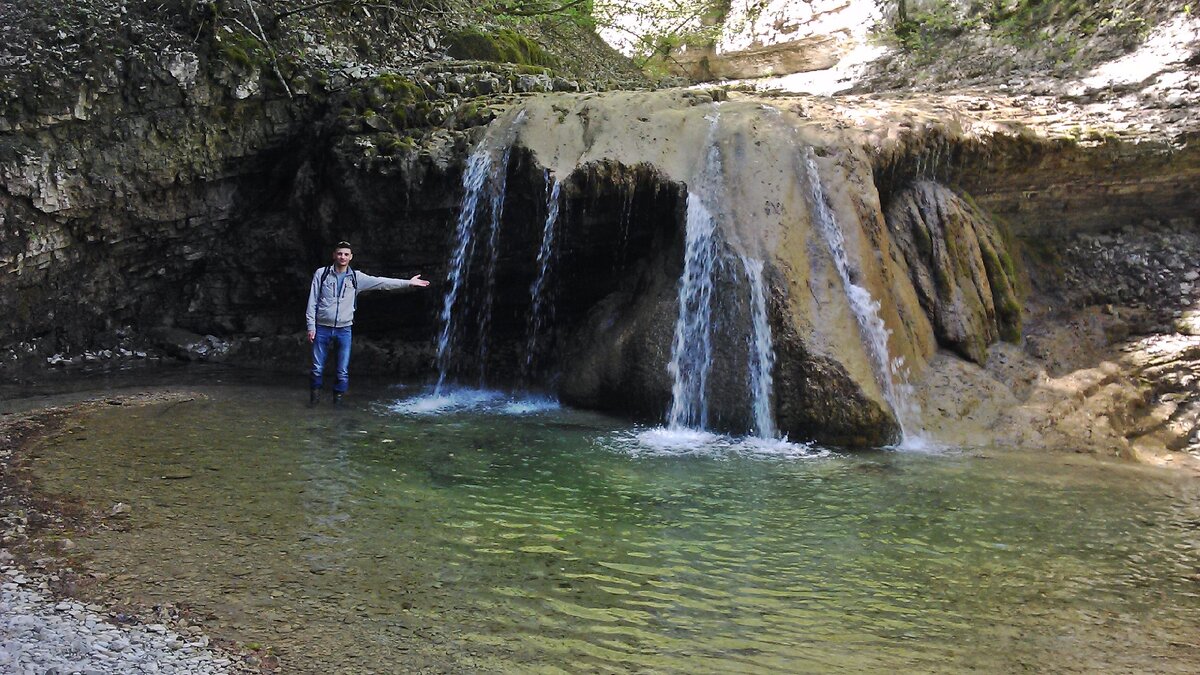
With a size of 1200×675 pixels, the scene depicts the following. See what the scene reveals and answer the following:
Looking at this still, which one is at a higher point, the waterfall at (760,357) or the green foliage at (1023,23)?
the green foliage at (1023,23)

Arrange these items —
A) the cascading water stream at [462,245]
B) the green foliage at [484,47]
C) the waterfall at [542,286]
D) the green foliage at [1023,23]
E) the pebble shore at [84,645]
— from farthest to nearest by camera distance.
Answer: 1. the green foliage at [484,47]
2. the green foliage at [1023,23]
3. the cascading water stream at [462,245]
4. the waterfall at [542,286]
5. the pebble shore at [84,645]

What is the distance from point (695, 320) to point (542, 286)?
7.79 ft

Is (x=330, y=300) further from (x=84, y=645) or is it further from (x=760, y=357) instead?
(x=84, y=645)

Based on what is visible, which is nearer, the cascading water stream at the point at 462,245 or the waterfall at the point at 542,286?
the waterfall at the point at 542,286

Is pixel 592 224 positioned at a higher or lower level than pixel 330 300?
higher

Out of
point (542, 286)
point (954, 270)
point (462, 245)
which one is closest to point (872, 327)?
point (954, 270)

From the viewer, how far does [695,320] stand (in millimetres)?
9156

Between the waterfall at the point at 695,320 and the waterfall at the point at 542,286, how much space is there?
1.54m

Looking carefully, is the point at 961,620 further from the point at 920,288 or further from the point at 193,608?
the point at 920,288

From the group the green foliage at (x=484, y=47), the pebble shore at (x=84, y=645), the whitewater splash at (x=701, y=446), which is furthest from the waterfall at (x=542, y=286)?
the pebble shore at (x=84, y=645)

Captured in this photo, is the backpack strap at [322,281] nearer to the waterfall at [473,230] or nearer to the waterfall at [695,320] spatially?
the waterfall at [473,230]

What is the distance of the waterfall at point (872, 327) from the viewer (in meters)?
8.68

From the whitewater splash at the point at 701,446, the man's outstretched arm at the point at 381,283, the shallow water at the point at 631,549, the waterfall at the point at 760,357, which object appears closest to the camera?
the shallow water at the point at 631,549

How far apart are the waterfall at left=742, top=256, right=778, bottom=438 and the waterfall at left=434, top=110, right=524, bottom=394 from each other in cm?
314
